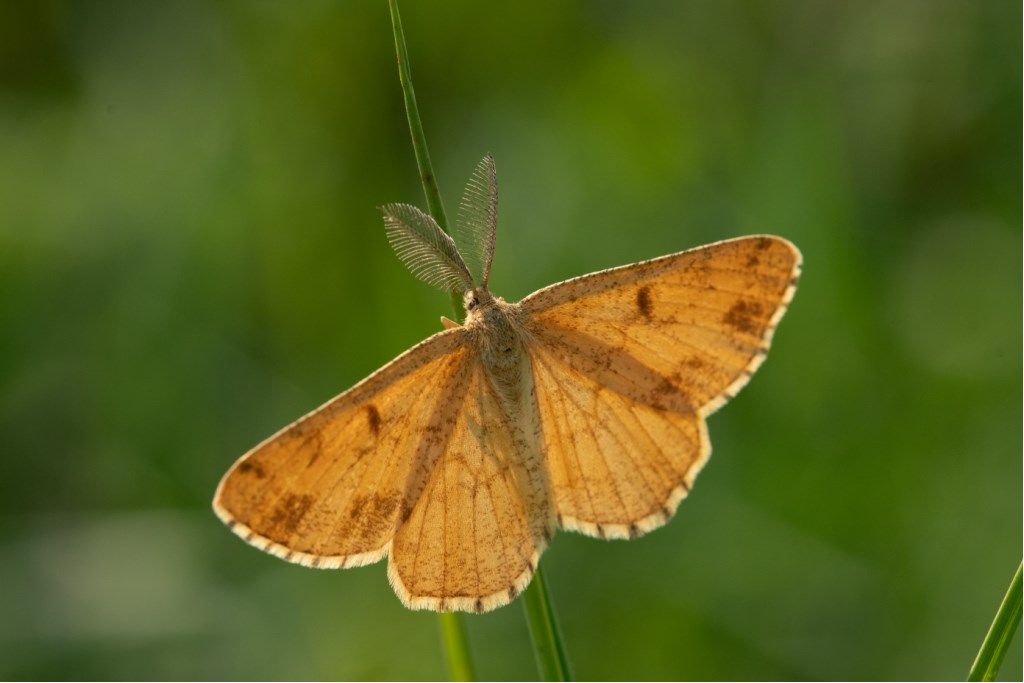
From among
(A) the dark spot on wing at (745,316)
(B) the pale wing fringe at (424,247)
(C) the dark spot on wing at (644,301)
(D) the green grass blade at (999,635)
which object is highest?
(B) the pale wing fringe at (424,247)

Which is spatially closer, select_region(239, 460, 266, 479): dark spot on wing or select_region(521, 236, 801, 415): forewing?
select_region(239, 460, 266, 479): dark spot on wing

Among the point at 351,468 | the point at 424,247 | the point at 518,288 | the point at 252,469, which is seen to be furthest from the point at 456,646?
the point at 518,288

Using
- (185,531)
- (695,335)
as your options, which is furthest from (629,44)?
(185,531)

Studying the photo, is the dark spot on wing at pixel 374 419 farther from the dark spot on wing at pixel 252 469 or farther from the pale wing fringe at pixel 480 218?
the pale wing fringe at pixel 480 218

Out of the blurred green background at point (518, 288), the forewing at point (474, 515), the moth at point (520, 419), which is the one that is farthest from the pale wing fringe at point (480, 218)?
the blurred green background at point (518, 288)

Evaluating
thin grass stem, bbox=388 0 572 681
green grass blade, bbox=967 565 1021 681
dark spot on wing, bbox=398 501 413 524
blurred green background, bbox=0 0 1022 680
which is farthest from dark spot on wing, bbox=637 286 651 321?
blurred green background, bbox=0 0 1022 680

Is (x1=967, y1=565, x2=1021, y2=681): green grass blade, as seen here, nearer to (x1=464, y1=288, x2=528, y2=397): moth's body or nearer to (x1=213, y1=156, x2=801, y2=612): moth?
(x1=213, y1=156, x2=801, y2=612): moth
